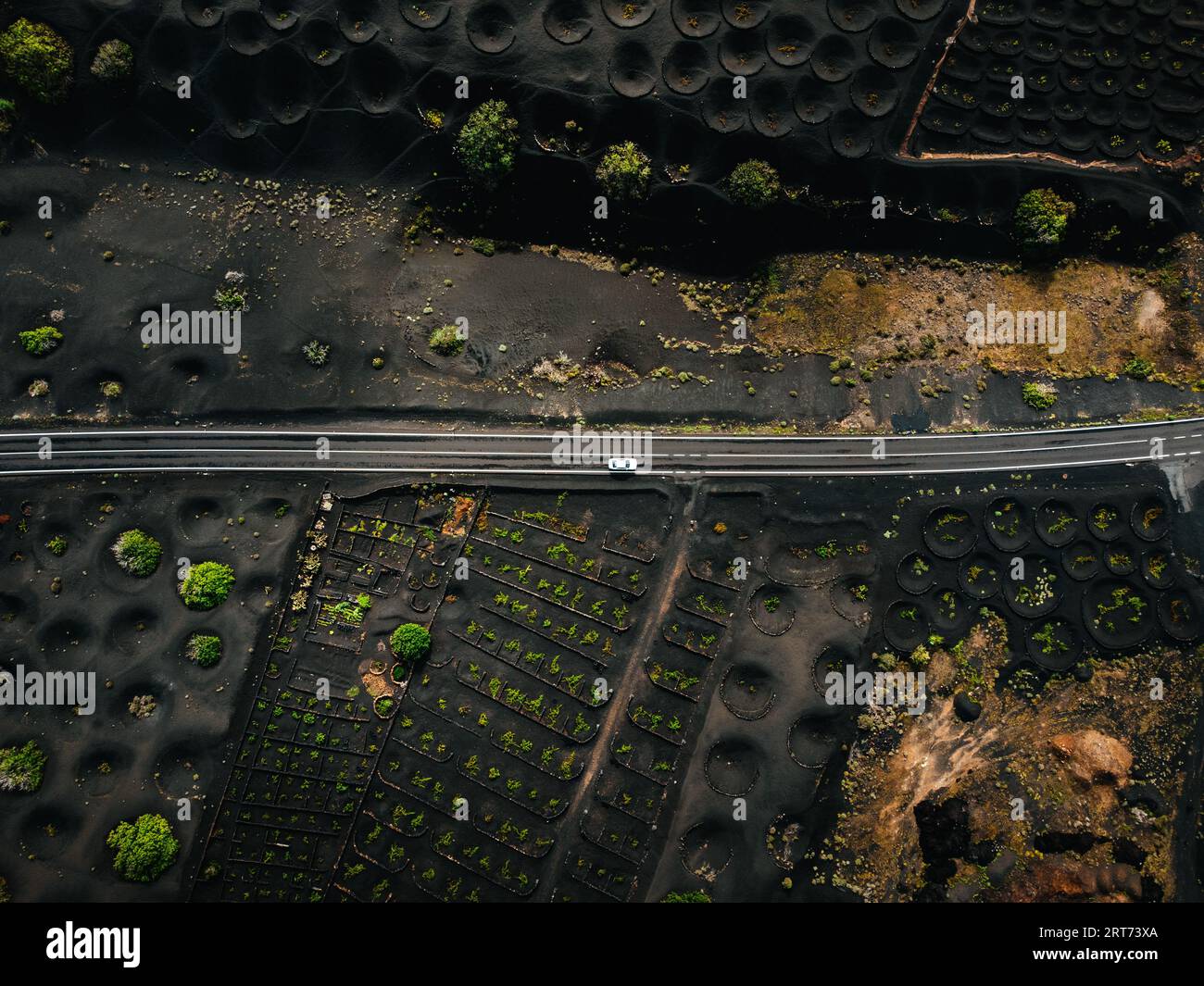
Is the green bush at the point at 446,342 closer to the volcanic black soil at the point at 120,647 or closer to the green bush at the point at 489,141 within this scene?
the green bush at the point at 489,141

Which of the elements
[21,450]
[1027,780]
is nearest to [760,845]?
[1027,780]

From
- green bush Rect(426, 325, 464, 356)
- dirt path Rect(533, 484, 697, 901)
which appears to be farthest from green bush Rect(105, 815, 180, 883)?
green bush Rect(426, 325, 464, 356)

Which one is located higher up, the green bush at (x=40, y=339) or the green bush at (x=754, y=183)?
the green bush at (x=754, y=183)

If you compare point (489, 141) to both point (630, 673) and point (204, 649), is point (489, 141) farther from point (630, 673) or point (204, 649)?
point (204, 649)

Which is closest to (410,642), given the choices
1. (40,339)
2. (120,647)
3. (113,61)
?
(120,647)

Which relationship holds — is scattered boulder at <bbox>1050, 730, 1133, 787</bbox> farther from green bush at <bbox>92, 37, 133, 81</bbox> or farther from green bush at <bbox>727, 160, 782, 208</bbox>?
green bush at <bbox>92, 37, 133, 81</bbox>

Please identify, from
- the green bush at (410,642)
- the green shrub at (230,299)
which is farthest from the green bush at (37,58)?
the green bush at (410,642)
